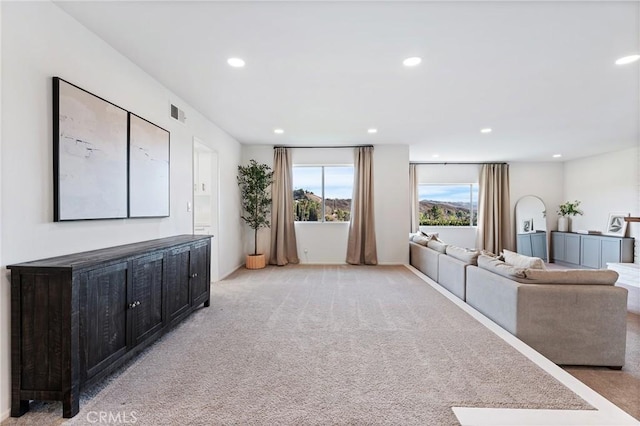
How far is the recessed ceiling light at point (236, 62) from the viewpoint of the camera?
2783mm

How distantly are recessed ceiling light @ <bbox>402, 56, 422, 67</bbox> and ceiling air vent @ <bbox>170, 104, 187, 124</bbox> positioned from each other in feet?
8.72

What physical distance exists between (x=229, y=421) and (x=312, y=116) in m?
3.84

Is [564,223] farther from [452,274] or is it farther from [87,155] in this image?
[87,155]

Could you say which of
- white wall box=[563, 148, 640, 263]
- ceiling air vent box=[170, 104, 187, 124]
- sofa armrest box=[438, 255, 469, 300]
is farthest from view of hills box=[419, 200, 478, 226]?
ceiling air vent box=[170, 104, 187, 124]

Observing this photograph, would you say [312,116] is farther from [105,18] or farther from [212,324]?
[212,324]

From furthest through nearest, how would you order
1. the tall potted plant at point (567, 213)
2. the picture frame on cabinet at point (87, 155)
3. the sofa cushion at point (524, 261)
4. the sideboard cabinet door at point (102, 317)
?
the tall potted plant at point (567, 213)
the sofa cushion at point (524, 261)
the picture frame on cabinet at point (87, 155)
the sideboard cabinet door at point (102, 317)

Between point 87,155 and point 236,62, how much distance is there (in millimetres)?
1484

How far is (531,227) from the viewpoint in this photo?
322 inches

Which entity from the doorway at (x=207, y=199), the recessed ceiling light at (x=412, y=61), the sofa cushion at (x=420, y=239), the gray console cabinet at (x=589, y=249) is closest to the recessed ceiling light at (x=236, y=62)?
the recessed ceiling light at (x=412, y=61)

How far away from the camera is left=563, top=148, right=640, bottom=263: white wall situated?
255 inches

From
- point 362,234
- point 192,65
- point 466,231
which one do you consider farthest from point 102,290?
point 466,231

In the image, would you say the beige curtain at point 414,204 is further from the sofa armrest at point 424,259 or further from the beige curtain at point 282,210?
the beige curtain at point 282,210

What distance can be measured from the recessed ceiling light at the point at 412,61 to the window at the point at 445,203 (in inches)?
235

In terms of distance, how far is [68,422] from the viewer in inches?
66.9
